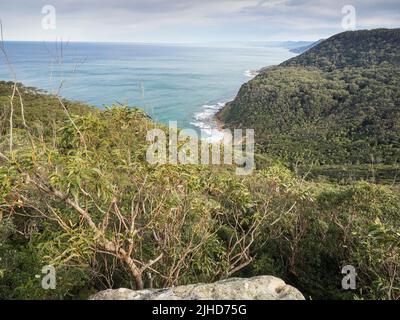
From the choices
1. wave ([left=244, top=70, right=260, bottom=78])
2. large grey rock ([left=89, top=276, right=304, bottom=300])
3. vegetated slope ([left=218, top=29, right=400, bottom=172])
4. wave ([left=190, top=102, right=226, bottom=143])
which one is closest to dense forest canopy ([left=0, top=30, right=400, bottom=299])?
large grey rock ([left=89, top=276, right=304, bottom=300])

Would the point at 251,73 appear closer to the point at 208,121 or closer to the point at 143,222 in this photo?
the point at 208,121

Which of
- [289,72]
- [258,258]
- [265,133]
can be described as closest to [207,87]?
[289,72]

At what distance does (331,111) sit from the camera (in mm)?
77438

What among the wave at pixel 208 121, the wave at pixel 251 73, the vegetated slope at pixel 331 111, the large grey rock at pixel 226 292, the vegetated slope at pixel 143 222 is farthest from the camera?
the wave at pixel 251 73

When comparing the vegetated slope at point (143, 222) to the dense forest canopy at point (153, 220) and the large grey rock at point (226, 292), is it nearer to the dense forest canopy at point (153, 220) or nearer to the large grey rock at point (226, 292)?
the dense forest canopy at point (153, 220)

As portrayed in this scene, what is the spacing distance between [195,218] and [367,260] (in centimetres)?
314

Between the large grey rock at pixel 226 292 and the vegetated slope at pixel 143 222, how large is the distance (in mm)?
571

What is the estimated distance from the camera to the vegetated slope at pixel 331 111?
2290 inches

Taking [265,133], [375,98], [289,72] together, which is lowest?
[265,133]

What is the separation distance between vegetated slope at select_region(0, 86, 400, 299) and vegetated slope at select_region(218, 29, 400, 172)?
3550 centimetres

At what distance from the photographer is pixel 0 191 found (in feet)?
Result: 9.51

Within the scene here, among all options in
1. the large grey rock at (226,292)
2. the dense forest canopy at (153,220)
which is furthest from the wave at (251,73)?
the large grey rock at (226,292)
